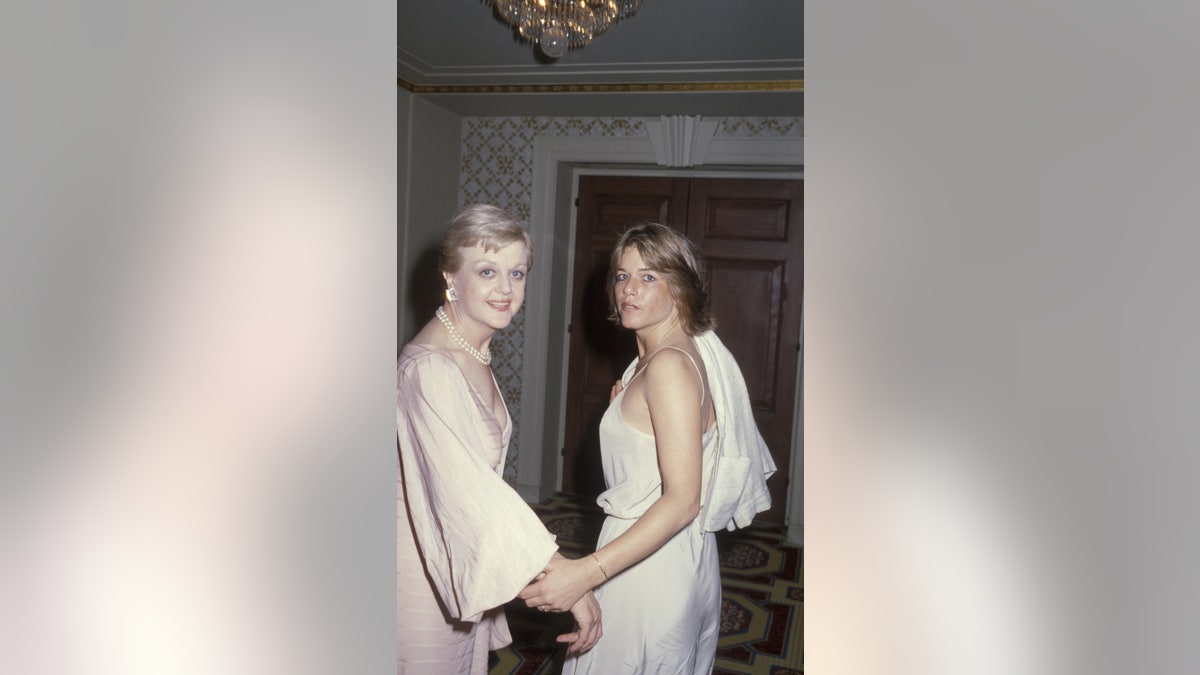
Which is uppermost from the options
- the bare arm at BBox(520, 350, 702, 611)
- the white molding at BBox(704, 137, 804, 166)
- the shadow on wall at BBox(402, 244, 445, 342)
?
the white molding at BBox(704, 137, 804, 166)

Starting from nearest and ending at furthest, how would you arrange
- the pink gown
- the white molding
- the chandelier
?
1. the pink gown
2. the white molding
3. the chandelier

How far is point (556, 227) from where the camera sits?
2.94 feet

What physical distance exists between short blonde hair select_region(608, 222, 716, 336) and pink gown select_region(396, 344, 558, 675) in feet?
0.65

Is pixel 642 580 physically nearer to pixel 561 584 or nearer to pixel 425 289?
pixel 561 584

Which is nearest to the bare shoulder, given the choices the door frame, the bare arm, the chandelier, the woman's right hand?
the bare arm

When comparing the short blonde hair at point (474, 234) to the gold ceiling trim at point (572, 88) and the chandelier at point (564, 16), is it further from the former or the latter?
the chandelier at point (564, 16)

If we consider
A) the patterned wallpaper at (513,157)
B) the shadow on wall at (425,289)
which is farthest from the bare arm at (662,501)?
the shadow on wall at (425,289)

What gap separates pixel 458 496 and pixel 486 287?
22 cm

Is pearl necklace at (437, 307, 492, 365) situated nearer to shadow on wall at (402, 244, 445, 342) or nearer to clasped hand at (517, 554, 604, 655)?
shadow on wall at (402, 244, 445, 342)

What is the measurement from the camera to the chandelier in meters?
1.29

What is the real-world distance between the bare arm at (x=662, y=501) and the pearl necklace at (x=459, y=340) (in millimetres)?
179
